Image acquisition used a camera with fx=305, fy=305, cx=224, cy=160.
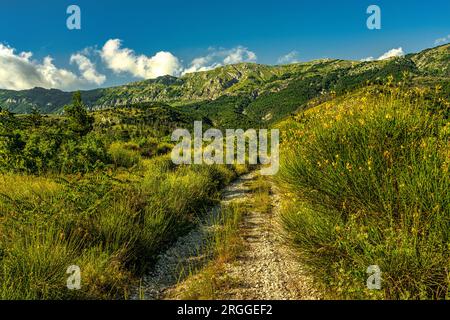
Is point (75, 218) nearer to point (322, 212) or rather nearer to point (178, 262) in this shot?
point (178, 262)

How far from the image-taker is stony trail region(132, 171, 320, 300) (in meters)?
4.42

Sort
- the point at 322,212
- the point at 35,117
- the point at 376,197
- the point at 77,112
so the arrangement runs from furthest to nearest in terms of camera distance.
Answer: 1. the point at 77,112
2. the point at 35,117
3. the point at 322,212
4. the point at 376,197

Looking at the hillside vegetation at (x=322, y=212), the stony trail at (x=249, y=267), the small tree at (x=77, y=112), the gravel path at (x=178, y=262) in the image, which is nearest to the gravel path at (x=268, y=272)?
the stony trail at (x=249, y=267)

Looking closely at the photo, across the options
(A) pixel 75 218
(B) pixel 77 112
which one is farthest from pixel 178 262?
(B) pixel 77 112

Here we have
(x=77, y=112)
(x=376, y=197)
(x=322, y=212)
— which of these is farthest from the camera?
(x=77, y=112)

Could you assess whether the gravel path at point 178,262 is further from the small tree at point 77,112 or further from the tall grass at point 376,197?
the small tree at point 77,112

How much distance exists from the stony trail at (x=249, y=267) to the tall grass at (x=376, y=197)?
40 cm

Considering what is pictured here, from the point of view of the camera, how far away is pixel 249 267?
17.5 ft

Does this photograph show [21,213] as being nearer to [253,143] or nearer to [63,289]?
[63,289]

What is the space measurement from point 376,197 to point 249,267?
2.40 meters

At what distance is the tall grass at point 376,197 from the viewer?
138 inches

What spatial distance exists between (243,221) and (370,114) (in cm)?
414

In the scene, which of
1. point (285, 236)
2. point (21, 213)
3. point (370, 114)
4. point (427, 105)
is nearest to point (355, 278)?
point (285, 236)

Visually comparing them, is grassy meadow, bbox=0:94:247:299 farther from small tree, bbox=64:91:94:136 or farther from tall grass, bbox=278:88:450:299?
small tree, bbox=64:91:94:136
